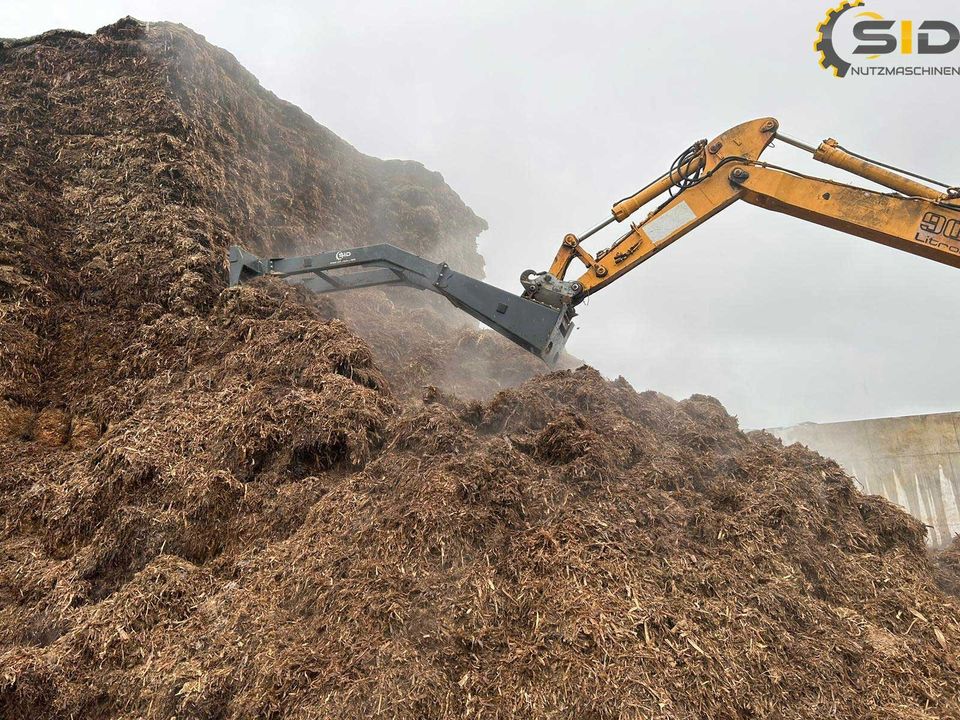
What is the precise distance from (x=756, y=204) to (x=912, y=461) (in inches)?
245

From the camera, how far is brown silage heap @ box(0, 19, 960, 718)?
10.1 ft

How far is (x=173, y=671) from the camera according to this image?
321cm

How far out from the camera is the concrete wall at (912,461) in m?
8.70

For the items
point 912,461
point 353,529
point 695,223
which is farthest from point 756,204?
point 912,461

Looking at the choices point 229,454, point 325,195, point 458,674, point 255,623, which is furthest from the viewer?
point 325,195

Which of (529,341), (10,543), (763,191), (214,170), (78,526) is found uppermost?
(763,191)

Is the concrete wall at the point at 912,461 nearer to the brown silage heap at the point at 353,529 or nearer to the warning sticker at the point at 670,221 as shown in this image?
the brown silage heap at the point at 353,529

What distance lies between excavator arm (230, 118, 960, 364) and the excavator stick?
0.01 m

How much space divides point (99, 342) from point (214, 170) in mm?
3386

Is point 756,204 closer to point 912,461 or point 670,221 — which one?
point 670,221

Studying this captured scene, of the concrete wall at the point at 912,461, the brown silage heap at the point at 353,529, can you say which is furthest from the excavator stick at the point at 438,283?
the concrete wall at the point at 912,461

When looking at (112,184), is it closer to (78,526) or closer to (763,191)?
(78,526)

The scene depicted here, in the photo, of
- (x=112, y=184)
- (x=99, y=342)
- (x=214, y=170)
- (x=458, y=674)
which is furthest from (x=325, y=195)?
(x=458, y=674)

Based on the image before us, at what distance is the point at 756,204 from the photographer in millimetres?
5930
